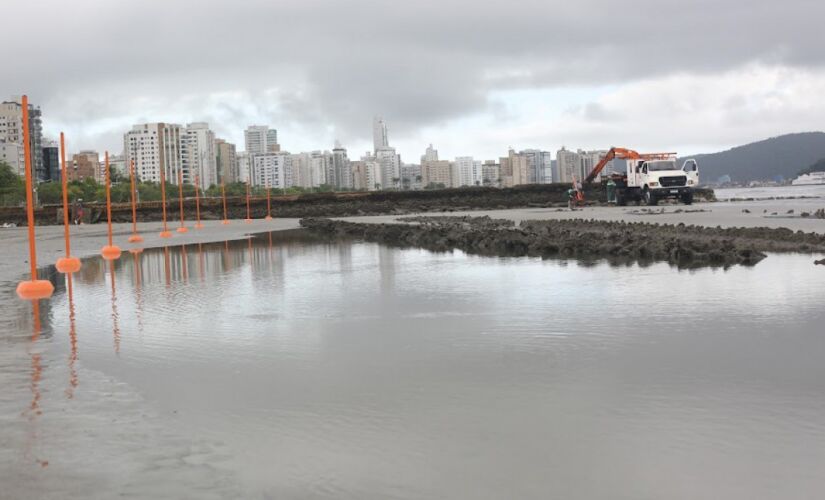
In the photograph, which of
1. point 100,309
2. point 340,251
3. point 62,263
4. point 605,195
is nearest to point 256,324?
point 100,309

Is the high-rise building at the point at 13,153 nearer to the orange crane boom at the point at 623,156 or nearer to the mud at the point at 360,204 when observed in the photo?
the mud at the point at 360,204

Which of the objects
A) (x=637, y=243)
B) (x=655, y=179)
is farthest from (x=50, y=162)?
(x=637, y=243)

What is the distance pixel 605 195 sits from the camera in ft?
180

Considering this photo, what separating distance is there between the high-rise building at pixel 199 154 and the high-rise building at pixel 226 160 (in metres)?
3.91

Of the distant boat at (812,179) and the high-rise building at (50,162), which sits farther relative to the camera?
the high-rise building at (50,162)

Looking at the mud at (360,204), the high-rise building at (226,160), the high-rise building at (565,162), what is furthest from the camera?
the high-rise building at (226,160)

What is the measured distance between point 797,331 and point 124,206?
5856cm

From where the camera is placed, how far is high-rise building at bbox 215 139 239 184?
6584 inches

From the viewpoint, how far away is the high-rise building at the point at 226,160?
549ft

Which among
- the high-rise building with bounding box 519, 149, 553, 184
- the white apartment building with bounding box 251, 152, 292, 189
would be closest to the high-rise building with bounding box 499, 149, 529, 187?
the high-rise building with bounding box 519, 149, 553, 184

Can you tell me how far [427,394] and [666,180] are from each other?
40.8m

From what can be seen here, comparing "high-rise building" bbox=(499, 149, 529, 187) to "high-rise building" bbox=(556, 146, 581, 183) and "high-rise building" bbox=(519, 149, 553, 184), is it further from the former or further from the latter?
"high-rise building" bbox=(556, 146, 581, 183)

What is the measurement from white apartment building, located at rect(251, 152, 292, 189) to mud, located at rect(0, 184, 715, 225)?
122722 mm

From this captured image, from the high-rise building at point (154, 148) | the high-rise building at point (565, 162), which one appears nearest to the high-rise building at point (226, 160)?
the high-rise building at point (154, 148)
